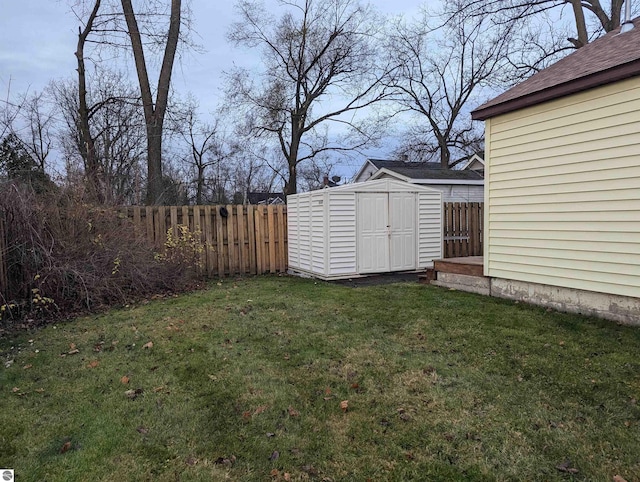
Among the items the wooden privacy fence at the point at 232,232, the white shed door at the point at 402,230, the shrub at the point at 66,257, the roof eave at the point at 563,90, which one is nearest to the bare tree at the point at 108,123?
the wooden privacy fence at the point at 232,232

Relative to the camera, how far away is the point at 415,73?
2531 cm

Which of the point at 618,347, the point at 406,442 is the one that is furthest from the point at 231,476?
the point at 618,347

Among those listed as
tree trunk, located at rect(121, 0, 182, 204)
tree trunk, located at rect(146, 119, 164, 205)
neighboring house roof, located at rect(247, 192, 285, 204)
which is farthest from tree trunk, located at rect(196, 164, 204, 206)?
tree trunk, located at rect(146, 119, 164, 205)

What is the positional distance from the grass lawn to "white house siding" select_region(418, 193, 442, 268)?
388 cm

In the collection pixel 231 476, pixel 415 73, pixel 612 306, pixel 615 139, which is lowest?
pixel 231 476

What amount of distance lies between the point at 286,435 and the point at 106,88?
15.6m

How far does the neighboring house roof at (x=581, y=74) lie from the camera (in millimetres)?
4715

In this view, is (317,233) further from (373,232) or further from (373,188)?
(373,188)

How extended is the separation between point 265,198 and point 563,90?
2959 centimetres

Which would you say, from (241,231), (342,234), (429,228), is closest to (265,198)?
(241,231)

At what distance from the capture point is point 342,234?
8570 millimetres

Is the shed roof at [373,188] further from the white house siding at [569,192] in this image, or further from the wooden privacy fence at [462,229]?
the white house siding at [569,192]

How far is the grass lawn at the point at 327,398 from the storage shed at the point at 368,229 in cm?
311

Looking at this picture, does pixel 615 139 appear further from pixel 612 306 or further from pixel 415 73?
pixel 415 73
